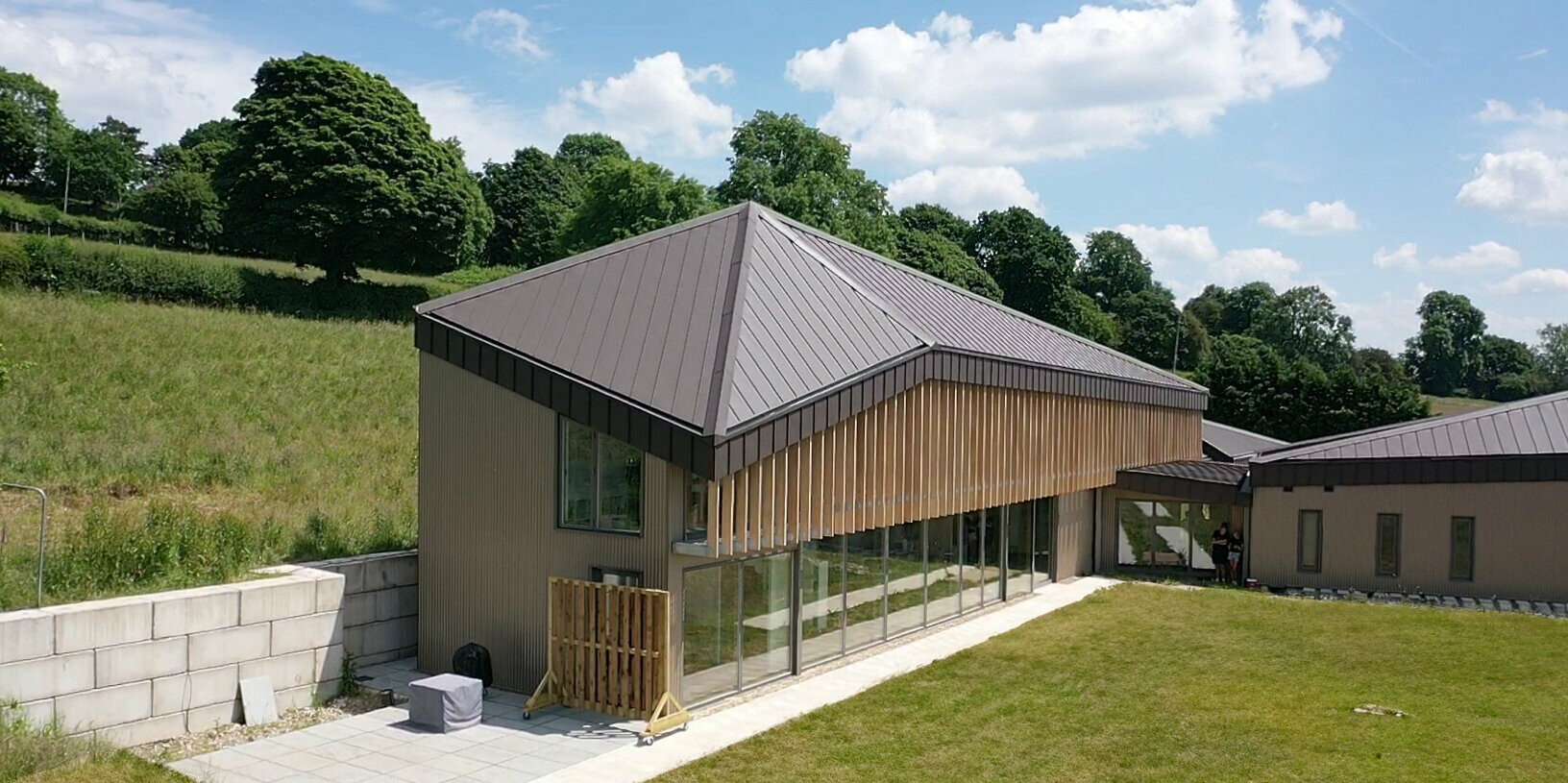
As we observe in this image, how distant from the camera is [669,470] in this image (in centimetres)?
1386

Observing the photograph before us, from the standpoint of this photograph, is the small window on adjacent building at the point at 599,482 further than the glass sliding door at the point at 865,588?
No

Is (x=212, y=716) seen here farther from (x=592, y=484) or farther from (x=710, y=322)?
(x=710, y=322)

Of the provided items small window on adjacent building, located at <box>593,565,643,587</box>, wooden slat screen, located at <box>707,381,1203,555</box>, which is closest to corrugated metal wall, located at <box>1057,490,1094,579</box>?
wooden slat screen, located at <box>707,381,1203,555</box>

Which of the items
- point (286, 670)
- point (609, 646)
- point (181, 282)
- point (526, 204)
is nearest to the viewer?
point (609, 646)

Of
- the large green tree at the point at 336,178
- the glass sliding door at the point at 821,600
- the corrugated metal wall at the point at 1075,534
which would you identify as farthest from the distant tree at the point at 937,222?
the glass sliding door at the point at 821,600

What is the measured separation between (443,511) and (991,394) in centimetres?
953

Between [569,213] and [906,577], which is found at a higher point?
[569,213]

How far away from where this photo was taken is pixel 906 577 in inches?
754

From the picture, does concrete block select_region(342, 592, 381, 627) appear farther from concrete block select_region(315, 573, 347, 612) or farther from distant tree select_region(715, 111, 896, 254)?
distant tree select_region(715, 111, 896, 254)

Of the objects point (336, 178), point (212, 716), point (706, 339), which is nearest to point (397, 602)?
point (212, 716)

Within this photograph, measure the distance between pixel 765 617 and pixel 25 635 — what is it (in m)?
8.56

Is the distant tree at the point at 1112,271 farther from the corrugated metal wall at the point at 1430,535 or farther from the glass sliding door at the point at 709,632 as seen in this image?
the glass sliding door at the point at 709,632

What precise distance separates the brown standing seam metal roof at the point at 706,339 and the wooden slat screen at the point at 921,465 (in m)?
0.41

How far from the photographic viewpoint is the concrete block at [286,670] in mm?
13695
